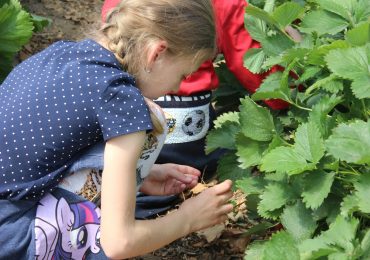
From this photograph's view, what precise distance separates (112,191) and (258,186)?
44 centimetres

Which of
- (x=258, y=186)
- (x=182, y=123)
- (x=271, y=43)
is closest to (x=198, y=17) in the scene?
(x=271, y=43)

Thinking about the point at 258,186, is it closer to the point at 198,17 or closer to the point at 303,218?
the point at 303,218

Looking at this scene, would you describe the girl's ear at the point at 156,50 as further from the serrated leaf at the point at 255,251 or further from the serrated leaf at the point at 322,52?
the serrated leaf at the point at 255,251

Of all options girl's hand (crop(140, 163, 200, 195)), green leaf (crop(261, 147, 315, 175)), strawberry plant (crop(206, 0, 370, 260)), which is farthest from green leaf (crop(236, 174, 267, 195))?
girl's hand (crop(140, 163, 200, 195))

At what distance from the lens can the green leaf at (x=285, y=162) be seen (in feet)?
5.37

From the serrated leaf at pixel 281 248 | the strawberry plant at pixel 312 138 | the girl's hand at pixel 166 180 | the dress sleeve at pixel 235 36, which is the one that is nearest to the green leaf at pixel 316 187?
the strawberry plant at pixel 312 138

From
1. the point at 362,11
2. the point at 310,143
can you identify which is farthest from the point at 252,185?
the point at 362,11

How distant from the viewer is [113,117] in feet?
5.97

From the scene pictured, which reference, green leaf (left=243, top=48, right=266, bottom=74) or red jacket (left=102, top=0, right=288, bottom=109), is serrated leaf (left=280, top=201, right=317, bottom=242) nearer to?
green leaf (left=243, top=48, right=266, bottom=74)

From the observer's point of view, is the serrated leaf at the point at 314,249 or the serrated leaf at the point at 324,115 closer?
the serrated leaf at the point at 314,249

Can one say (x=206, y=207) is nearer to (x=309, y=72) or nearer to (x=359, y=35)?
(x=309, y=72)

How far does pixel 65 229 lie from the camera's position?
2014 millimetres

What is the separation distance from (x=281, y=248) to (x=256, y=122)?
417mm

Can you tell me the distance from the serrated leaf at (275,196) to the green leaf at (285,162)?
11 centimetres
